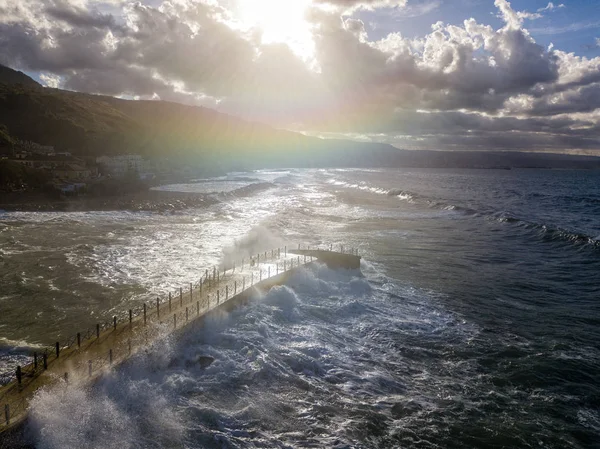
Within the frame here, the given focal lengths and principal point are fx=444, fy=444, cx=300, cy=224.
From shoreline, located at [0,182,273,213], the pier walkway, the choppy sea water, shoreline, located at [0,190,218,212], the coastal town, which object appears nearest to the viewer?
the pier walkway

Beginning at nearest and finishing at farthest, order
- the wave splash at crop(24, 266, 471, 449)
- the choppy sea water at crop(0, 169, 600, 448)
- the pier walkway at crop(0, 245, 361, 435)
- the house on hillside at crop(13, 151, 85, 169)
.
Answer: the wave splash at crop(24, 266, 471, 449)
the pier walkway at crop(0, 245, 361, 435)
the choppy sea water at crop(0, 169, 600, 448)
the house on hillside at crop(13, 151, 85, 169)

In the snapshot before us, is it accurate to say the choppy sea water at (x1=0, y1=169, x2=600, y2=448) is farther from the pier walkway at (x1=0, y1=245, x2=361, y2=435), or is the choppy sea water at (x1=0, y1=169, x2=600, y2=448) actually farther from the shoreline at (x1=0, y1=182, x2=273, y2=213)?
the shoreline at (x1=0, y1=182, x2=273, y2=213)

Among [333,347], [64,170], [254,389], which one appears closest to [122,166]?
[64,170]

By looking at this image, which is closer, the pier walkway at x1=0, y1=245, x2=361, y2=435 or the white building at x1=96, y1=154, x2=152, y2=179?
the pier walkway at x1=0, y1=245, x2=361, y2=435

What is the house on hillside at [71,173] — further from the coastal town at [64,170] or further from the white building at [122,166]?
the white building at [122,166]

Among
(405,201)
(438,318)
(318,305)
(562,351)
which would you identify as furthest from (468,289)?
(405,201)

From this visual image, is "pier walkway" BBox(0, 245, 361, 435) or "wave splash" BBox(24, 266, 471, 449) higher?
"pier walkway" BBox(0, 245, 361, 435)

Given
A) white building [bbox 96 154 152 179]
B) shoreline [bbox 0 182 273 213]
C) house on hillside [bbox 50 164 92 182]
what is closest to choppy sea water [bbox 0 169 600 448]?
shoreline [bbox 0 182 273 213]

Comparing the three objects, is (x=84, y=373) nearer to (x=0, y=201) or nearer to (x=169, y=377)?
(x=169, y=377)
